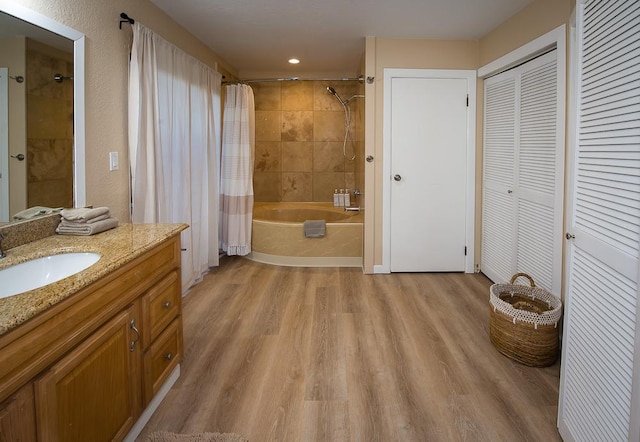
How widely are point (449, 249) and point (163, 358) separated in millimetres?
2940

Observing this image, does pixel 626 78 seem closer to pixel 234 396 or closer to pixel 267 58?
pixel 234 396

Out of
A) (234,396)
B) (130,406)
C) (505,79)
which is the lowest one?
(234,396)

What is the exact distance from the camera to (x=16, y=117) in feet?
5.76

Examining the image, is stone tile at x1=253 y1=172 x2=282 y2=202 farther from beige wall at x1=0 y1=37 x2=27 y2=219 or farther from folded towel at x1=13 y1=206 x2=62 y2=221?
beige wall at x1=0 y1=37 x2=27 y2=219

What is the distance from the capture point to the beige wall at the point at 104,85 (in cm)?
219

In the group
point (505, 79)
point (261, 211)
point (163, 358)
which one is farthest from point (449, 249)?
point (163, 358)

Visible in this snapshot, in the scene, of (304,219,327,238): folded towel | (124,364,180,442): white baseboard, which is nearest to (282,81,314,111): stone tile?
(304,219,327,238): folded towel

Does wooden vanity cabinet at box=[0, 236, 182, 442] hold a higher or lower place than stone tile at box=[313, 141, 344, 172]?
lower

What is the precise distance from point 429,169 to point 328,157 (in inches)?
72.5

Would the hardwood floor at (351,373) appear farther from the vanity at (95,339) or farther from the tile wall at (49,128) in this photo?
the tile wall at (49,128)

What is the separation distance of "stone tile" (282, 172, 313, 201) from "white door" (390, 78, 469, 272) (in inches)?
71.8

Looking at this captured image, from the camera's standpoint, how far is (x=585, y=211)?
157 cm

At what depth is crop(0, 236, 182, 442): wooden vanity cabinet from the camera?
105 centimetres

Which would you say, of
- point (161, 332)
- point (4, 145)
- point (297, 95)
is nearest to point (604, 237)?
point (161, 332)
